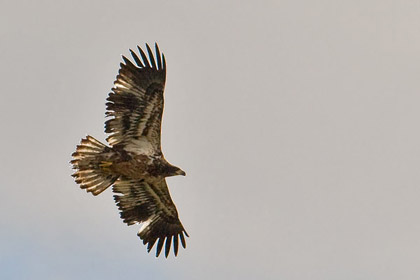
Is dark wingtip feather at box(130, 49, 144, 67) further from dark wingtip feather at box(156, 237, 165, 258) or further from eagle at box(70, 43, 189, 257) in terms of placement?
dark wingtip feather at box(156, 237, 165, 258)

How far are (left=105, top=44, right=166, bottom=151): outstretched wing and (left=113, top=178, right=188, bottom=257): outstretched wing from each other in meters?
1.84

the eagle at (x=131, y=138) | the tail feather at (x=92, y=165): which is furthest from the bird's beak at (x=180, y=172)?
the tail feather at (x=92, y=165)

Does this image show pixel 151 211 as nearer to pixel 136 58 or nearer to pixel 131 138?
pixel 131 138

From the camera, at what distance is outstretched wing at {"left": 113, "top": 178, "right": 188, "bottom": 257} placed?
82.0 feet

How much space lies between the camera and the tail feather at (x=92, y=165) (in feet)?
76.8

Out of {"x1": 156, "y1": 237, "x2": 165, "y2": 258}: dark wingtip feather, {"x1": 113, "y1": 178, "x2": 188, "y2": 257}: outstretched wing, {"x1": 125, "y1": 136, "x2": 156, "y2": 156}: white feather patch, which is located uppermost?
{"x1": 125, "y1": 136, "x2": 156, "y2": 156}: white feather patch

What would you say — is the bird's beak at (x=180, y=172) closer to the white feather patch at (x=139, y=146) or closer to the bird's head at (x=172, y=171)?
the bird's head at (x=172, y=171)

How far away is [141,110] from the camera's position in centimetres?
2344

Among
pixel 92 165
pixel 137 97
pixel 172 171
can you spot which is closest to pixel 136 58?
pixel 137 97

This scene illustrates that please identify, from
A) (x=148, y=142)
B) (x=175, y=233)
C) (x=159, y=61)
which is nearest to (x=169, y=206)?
(x=175, y=233)

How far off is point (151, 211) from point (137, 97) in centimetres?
331

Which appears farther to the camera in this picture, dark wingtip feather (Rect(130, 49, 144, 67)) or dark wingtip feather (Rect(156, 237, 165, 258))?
dark wingtip feather (Rect(156, 237, 165, 258))

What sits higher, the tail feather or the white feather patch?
the white feather patch

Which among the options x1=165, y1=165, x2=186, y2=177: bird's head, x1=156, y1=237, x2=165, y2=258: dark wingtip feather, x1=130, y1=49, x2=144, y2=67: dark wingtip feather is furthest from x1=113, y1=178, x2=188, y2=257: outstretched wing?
x1=130, y1=49, x2=144, y2=67: dark wingtip feather
